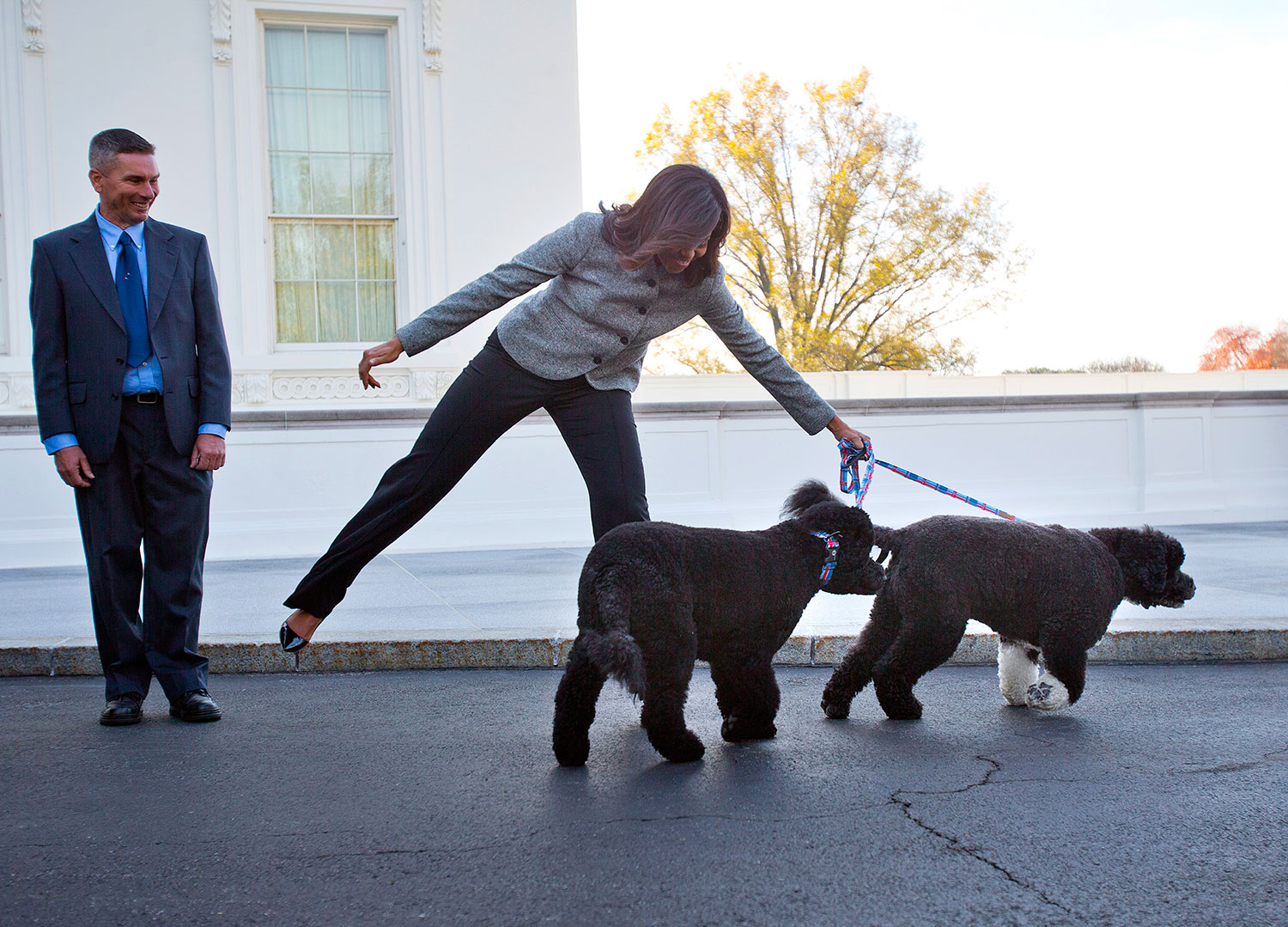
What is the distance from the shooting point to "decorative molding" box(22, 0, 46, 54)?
10.2 metres

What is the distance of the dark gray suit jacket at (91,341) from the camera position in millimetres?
4262

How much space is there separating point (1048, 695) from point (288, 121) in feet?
30.4

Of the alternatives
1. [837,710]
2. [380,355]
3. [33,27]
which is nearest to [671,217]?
[380,355]

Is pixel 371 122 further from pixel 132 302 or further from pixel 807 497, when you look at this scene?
pixel 807 497

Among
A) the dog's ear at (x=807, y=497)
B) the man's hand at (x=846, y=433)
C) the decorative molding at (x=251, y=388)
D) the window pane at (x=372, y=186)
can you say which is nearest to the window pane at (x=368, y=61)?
the window pane at (x=372, y=186)

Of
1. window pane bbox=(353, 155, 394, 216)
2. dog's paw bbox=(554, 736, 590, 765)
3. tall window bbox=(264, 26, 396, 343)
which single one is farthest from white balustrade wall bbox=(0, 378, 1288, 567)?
dog's paw bbox=(554, 736, 590, 765)

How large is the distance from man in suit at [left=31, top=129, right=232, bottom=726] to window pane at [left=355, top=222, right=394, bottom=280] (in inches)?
267

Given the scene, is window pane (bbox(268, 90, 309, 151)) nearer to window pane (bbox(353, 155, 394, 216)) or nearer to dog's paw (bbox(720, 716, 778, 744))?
window pane (bbox(353, 155, 394, 216))

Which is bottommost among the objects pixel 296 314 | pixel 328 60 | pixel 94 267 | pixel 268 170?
pixel 94 267

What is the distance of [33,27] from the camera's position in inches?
402

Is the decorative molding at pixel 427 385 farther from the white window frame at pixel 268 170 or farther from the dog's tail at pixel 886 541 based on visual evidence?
the dog's tail at pixel 886 541

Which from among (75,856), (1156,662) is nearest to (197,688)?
(75,856)

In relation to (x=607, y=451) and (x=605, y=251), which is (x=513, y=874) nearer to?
(x=607, y=451)

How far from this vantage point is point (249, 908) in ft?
8.26
